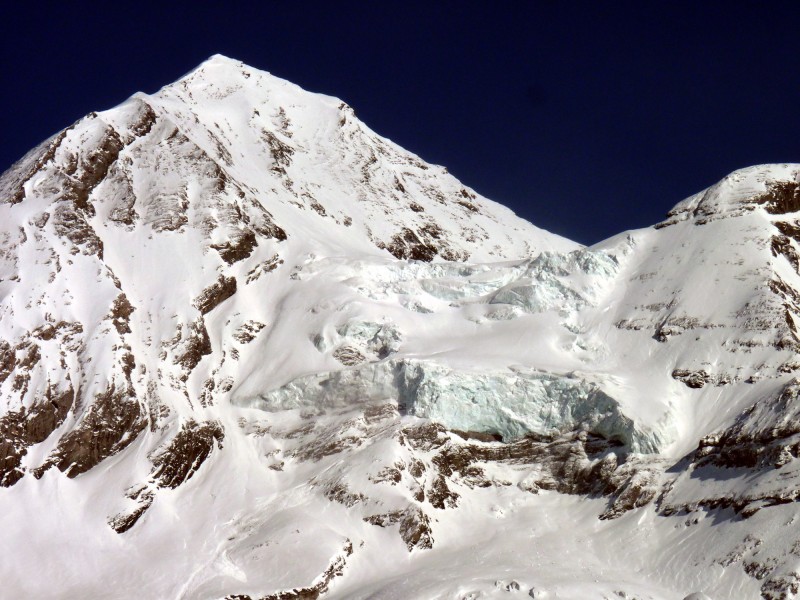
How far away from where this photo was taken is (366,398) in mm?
102062

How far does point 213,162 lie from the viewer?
130m

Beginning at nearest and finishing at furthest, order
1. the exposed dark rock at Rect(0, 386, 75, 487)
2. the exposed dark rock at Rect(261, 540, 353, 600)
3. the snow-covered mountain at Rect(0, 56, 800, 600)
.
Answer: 1. the exposed dark rock at Rect(261, 540, 353, 600)
2. the snow-covered mountain at Rect(0, 56, 800, 600)
3. the exposed dark rock at Rect(0, 386, 75, 487)

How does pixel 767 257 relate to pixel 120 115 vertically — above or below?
below

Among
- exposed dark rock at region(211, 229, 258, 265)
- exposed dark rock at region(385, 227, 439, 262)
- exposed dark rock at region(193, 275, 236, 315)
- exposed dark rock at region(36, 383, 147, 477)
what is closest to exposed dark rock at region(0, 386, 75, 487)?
exposed dark rock at region(36, 383, 147, 477)

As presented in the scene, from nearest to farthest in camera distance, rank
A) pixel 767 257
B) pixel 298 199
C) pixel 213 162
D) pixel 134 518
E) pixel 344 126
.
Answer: pixel 134 518 → pixel 767 257 → pixel 213 162 → pixel 298 199 → pixel 344 126

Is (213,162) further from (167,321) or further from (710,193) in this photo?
(710,193)

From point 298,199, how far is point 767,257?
57.5 m

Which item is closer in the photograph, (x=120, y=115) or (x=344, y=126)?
(x=120, y=115)

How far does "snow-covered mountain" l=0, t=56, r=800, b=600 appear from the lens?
84.1 meters

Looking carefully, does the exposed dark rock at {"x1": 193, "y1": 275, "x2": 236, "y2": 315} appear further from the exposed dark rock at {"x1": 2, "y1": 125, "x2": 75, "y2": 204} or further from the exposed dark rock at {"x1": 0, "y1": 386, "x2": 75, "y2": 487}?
the exposed dark rock at {"x1": 2, "y1": 125, "x2": 75, "y2": 204}

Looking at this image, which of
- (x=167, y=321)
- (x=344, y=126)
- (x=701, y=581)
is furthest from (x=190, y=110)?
(x=701, y=581)

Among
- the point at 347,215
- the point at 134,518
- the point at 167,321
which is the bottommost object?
the point at 134,518

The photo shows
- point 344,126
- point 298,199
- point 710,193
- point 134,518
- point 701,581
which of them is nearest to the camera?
point 701,581

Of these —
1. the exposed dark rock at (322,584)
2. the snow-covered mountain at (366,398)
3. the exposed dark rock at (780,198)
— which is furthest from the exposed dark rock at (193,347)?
the exposed dark rock at (780,198)
